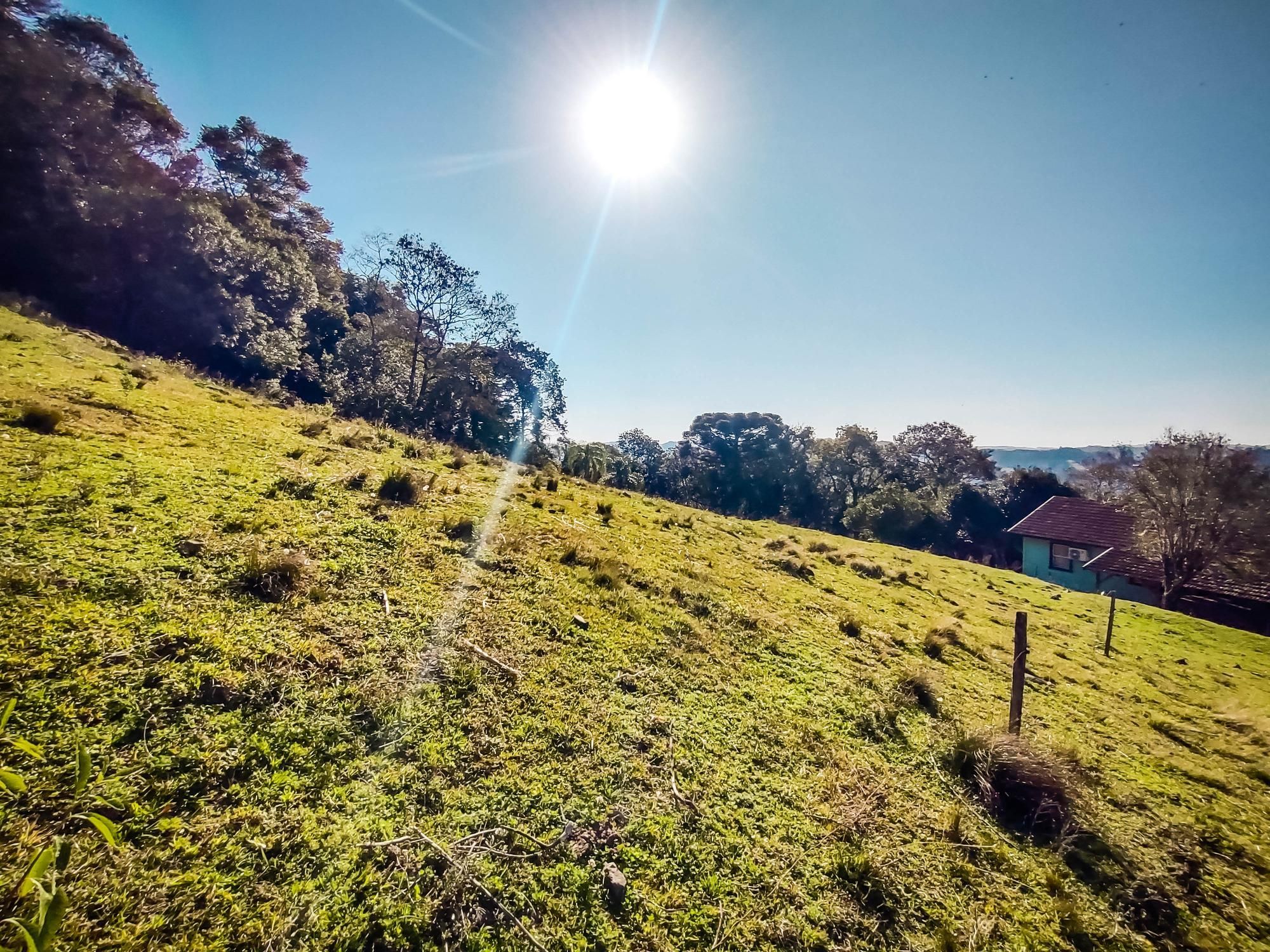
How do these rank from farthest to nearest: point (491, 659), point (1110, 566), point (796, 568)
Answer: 1. point (1110, 566)
2. point (796, 568)
3. point (491, 659)

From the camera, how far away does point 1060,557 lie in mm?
36344

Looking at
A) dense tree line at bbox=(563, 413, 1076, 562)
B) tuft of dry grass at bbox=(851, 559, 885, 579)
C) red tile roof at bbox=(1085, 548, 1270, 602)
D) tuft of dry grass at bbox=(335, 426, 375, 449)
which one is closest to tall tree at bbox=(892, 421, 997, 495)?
dense tree line at bbox=(563, 413, 1076, 562)

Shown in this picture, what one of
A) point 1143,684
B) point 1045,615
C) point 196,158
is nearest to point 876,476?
point 1045,615

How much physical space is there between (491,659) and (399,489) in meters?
4.48

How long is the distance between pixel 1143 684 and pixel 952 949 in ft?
39.3

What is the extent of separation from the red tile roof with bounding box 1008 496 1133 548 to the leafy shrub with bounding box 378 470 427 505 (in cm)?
4488

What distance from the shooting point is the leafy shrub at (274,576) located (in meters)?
4.68

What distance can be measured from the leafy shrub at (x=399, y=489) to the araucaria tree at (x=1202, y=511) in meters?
41.5

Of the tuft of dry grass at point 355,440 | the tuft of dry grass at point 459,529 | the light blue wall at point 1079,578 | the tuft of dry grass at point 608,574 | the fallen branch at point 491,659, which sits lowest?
the light blue wall at point 1079,578

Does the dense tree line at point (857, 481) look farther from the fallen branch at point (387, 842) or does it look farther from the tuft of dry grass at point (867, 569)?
the fallen branch at point (387, 842)

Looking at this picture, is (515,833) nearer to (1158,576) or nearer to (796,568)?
(796,568)

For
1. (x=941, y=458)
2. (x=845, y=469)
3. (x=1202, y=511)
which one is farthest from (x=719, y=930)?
(x=941, y=458)

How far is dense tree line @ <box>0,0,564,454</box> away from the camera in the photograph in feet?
63.2

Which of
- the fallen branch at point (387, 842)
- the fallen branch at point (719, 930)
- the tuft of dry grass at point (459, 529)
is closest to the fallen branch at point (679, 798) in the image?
the fallen branch at point (719, 930)
